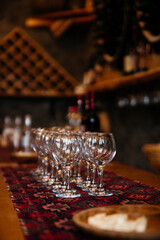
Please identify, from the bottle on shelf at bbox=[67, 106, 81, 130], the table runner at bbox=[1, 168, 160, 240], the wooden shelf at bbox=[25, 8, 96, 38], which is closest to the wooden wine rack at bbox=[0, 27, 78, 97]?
the wooden shelf at bbox=[25, 8, 96, 38]

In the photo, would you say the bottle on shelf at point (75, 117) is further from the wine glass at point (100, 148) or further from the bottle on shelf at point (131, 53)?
the wine glass at point (100, 148)

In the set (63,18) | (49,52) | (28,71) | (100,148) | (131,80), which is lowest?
(100,148)

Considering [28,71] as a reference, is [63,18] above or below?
above

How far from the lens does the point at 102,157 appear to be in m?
1.16

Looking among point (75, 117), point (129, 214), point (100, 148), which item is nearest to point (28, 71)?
point (75, 117)

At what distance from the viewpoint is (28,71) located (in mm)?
4410

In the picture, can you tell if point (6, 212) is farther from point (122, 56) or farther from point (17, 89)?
point (17, 89)

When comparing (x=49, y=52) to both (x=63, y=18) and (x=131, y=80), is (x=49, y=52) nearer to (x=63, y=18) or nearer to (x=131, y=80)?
(x=63, y=18)

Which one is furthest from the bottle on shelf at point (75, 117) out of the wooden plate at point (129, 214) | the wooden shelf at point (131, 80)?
the wooden plate at point (129, 214)

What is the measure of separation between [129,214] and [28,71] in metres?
3.77

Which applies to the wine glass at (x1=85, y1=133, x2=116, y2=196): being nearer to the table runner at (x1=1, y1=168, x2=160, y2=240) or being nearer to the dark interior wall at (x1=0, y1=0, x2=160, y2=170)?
the table runner at (x1=1, y1=168, x2=160, y2=240)

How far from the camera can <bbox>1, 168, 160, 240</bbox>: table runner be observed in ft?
2.52

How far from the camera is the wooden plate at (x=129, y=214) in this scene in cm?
64

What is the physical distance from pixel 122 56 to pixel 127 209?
109 inches
